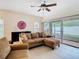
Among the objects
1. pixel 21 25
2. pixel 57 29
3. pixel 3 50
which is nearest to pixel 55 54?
pixel 3 50

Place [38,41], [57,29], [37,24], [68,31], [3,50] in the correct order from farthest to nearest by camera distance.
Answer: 1. [37,24]
2. [57,29]
3. [68,31]
4. [38,41]
5. [3,50]

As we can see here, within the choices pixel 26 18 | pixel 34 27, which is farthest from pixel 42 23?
pixel 26 18

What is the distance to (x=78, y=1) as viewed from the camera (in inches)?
154

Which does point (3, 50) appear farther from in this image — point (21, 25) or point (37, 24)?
point (37, 24)

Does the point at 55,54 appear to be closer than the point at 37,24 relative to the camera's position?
Yes

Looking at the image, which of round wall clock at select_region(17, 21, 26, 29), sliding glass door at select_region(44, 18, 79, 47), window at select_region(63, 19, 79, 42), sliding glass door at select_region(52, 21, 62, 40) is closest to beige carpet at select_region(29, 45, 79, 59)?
sliding glass door at select_region(44, 18, 79, 47)

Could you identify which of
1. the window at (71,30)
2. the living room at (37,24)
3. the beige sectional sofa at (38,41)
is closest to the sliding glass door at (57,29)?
the living room at (37,24)

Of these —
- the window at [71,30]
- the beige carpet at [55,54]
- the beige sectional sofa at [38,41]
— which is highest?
the window at [71,30]

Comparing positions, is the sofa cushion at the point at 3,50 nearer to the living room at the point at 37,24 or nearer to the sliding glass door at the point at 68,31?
the living room at the point at 37,24

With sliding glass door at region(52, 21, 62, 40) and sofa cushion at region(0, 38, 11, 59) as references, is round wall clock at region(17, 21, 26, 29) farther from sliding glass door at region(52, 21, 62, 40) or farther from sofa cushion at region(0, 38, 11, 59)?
sofa cushion at region(0, 38, 11, 59)

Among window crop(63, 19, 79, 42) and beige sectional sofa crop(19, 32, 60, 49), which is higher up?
window crop(63, 19, 79, 42)

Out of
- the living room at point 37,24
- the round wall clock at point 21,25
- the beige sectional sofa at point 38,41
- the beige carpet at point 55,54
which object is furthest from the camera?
the round wall clock at point 21,25

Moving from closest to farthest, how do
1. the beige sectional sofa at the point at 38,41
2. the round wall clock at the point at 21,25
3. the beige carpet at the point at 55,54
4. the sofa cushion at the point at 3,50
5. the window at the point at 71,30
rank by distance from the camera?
1. the sofa cushion at the point at 3,50
2. the beige carpet at the point at 55,54
3. the beige sectional sofa at the point at 38,41
4. the window at the point at 71,30
5. the round wall clock at the point at 21,25

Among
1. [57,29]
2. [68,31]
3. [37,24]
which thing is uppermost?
[37,24]
